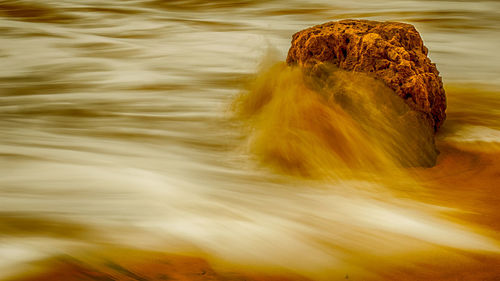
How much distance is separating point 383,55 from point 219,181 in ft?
2.80

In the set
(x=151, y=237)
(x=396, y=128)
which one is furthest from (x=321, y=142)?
(x=151, y=237)

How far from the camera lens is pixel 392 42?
2629mm

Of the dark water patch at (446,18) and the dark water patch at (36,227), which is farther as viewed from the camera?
the dark water patch at (446,18)

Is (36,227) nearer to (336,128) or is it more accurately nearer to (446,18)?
(336,128)

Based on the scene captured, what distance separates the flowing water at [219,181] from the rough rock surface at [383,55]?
0.17 meters

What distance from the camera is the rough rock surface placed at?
2.54 metres

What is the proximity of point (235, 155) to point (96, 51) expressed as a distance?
2973 millimetres

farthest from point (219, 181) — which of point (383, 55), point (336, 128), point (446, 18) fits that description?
point (446, 18)

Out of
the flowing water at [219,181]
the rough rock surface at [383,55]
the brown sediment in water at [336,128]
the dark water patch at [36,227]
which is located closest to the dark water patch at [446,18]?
the flowing water at [219,181]

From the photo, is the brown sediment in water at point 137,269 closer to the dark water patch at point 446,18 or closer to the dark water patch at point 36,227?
the dark water patch at point 36,227

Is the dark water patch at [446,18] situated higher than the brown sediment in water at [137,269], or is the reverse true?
the dark water patch at [446,18]

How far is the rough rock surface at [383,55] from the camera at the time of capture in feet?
8.34

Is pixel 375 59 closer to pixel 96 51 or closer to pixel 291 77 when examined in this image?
pixel 291 77

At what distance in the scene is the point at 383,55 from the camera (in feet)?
8.48
